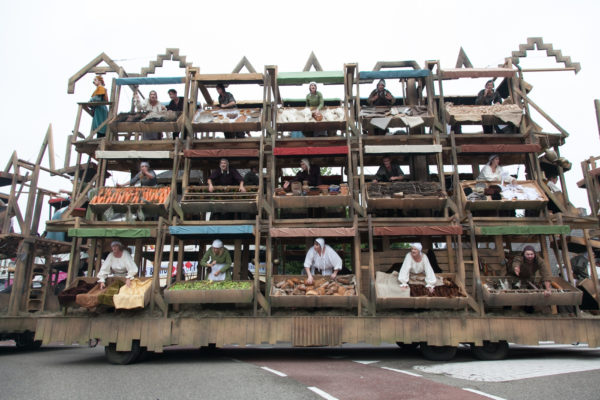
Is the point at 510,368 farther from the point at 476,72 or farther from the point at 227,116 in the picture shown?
the point at 227,116

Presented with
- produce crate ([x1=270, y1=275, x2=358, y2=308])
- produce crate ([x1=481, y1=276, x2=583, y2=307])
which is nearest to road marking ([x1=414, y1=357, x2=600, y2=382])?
produce crate ([x1=481, y1=276, x2=583, y2=307])

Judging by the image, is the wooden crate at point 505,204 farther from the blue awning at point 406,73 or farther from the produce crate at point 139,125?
the produce crate at point 139,125

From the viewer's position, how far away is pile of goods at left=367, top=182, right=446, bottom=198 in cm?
1302

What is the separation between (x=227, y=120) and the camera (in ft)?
49.8

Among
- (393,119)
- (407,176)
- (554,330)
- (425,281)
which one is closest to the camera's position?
(554,330)

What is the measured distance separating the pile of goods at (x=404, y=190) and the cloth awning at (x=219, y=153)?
4255mm

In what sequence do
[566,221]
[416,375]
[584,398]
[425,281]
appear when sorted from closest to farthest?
1. [584,398]
2. [416,375]
3. [425,281]
4. [566,221]

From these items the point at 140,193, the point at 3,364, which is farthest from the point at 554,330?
the point at 3,364

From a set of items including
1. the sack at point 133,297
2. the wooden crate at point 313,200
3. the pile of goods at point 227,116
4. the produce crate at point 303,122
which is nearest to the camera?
the sack at point 133,297

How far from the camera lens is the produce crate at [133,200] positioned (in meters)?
13.4

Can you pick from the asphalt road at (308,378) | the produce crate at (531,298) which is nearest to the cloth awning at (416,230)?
the produce crate at (531,298)

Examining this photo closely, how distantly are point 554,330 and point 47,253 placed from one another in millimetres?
18440

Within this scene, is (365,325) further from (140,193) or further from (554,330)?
(140,193)

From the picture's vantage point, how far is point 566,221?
13.5 m
